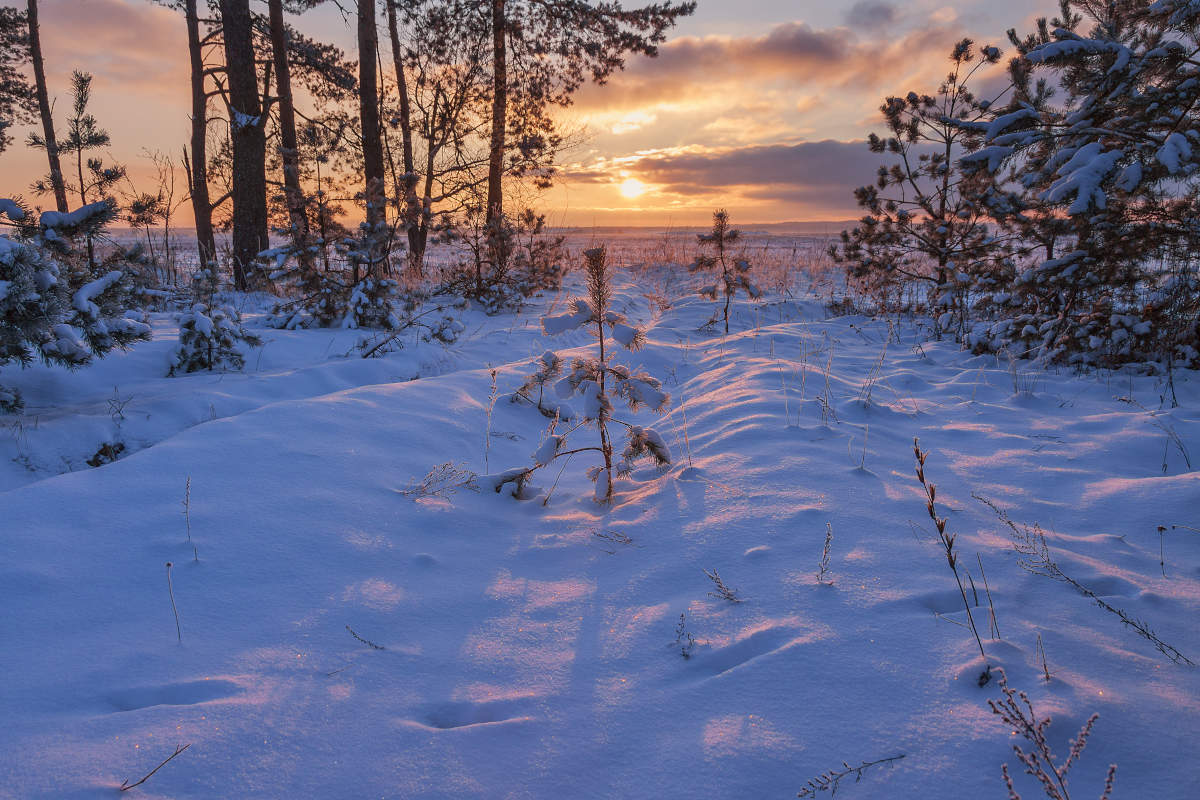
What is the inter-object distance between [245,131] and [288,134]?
186 inches

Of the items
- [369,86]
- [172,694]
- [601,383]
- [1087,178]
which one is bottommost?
[172,694]

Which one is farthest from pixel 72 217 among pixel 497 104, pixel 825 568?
pixel 497 104

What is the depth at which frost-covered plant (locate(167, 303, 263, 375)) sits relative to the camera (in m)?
4.51

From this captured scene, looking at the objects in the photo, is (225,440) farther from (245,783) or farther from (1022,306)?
(1022,306)

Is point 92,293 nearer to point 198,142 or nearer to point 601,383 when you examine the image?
point 601,383

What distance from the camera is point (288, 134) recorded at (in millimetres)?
12242

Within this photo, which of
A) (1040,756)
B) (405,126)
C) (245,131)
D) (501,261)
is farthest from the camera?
(405,126)

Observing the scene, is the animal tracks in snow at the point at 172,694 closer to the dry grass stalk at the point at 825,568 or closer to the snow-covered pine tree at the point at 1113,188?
the dry grass stalk at the point at 825,568

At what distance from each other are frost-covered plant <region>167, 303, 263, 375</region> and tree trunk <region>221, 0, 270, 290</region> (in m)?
3.89

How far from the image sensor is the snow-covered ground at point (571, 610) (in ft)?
4.02

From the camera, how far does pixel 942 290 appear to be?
6891mm

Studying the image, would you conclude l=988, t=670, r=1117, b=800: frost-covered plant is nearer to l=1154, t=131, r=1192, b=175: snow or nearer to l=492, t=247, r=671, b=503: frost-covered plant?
l=492, t=247, r=671, b=503: frost-covered plant

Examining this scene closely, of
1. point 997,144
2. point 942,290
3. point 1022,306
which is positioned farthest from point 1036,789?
point 942,290

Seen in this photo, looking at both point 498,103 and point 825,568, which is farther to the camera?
point 498,103
